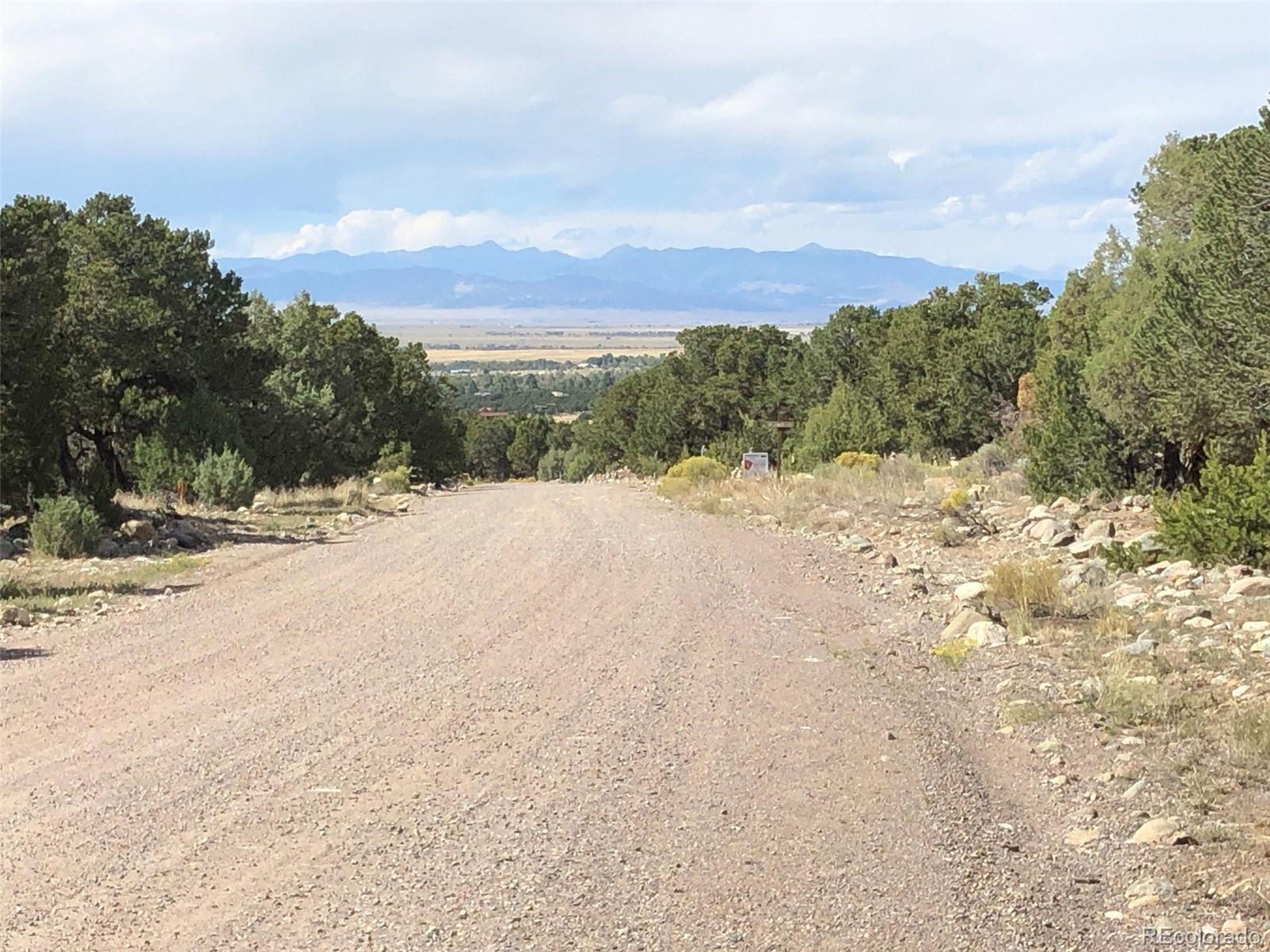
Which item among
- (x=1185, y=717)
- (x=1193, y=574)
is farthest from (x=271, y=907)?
(x=1193, y=574)

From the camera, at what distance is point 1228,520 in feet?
44.7

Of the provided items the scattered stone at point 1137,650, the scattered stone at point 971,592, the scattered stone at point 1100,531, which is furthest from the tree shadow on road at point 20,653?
the scattered stone at point 1100,531

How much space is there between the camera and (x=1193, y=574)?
1301 centimetres

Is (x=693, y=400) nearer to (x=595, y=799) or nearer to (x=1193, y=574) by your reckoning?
(x=1193, y=574)

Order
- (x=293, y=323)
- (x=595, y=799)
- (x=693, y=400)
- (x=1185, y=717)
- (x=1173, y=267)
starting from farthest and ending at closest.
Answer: (x=693, y=400)
(x=293, y=323)
(x=1173, y=267)
(x=1185, y=717)
(x=595, y=799)

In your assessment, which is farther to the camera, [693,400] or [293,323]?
[693,400]

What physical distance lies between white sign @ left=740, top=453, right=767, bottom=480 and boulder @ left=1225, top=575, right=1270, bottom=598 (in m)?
19.9

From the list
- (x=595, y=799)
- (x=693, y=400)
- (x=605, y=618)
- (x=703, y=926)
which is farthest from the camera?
(x=693, y=400)

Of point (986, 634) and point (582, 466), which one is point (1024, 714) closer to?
point (986, 634)

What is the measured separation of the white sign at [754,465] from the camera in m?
32.3

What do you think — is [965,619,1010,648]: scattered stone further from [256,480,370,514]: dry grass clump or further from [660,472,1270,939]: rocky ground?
[256,480,370,514]: dry grass clump

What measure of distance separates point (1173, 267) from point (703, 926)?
16296 mm
